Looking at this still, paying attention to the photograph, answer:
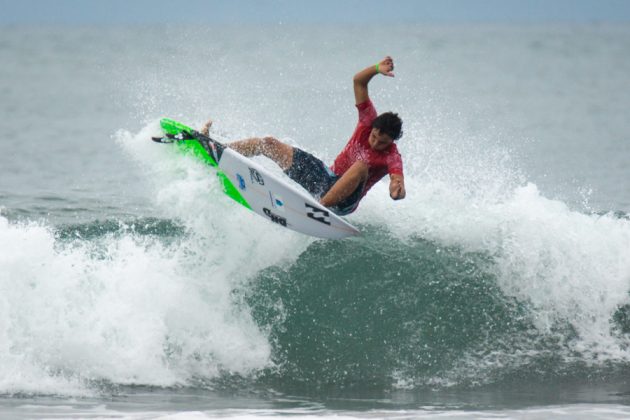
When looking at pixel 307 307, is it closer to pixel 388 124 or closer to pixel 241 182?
pixel 241 182

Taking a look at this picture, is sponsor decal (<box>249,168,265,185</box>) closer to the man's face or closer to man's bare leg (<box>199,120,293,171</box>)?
man's bare leg (<box>199,120,293,171</box>)

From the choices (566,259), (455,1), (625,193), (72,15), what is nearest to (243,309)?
(566,259)

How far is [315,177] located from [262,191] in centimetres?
52

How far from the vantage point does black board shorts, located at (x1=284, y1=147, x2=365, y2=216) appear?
9141mm

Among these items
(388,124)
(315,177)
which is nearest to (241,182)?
(315,177)

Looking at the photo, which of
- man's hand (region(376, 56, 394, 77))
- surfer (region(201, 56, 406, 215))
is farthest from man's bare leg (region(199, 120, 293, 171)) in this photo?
man's hand (region(376, 56, 394, 77))

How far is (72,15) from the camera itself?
14188 centimetres

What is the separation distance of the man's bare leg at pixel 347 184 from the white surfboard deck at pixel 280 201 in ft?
0.57

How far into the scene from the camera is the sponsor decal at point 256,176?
29.8ft

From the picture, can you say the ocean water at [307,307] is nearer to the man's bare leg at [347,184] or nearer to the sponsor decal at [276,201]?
the sponsor decal at [276,201]

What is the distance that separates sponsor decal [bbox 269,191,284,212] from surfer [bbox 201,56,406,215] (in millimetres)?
361

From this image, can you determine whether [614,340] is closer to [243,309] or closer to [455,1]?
[243,309]

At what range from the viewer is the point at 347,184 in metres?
8.84

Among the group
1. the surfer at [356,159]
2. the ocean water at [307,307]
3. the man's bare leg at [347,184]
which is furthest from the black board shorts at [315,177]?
the ocean water at [307,307]
